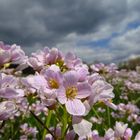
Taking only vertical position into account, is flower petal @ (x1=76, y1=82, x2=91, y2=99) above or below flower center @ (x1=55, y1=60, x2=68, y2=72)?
below

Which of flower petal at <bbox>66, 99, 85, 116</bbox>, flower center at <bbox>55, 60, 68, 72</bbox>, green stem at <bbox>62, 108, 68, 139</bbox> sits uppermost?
flower center at <bbox>55, 60, 68, 72</bbox>

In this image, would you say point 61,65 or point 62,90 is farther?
point 61,65

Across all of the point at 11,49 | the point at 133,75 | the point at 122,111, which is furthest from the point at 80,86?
the point at 133,75

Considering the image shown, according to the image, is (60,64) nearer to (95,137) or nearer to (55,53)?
(55,53)

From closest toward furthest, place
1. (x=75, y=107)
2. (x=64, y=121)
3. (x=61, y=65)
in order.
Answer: (x=75, y=107) < (x=64, y=121) < (x=61, y=65)

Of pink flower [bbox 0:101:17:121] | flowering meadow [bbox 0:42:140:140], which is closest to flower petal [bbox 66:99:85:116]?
flowering meadow [bbox 0:42:140:140]

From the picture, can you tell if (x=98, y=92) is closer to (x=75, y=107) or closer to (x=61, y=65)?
(x=75, y=107)

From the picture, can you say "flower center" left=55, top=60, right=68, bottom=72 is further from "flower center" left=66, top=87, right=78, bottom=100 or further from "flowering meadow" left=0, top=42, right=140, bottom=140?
"flower center" left=66, top=87, right=78, bottom=100

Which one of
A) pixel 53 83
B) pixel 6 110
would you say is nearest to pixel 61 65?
pixel 53 83

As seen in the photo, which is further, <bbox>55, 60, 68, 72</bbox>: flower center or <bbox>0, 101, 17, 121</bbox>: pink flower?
<bbox>55, 60, 68, 72</bbox>: flower center
